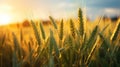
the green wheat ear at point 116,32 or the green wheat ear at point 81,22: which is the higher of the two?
the green wheat ear at point 81,22

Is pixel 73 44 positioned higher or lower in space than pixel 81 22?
lower

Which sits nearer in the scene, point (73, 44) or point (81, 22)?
point (81, 22)

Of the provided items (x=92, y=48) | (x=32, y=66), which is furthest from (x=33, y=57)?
(x=92, y=48)

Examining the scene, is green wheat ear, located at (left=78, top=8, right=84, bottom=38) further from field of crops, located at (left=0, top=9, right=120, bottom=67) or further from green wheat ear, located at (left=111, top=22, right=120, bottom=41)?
green wheat ear, located at (left=111, top=22, right=120, bottom=41)

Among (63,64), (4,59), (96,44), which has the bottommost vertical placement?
(4,59)

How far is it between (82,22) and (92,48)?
13 centimetres

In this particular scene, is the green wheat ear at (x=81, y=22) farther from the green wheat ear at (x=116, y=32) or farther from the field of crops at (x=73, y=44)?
the green wheat ear at (x=116, y=32)

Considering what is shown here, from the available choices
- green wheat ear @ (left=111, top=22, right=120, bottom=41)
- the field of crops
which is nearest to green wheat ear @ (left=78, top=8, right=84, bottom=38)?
the field of crops

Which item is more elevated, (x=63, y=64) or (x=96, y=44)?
(x=96, y=44)

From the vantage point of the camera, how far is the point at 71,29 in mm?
1328

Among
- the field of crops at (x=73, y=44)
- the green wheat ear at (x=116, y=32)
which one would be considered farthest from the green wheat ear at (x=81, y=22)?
the green wheat ear at (x=116, y=32)

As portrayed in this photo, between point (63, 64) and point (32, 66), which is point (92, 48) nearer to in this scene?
point (63, 64)

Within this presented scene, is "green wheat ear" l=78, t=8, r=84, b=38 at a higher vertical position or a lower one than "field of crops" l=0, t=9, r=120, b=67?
higher

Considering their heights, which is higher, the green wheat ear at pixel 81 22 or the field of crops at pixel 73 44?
the green wheat ear at pixel 81 22
